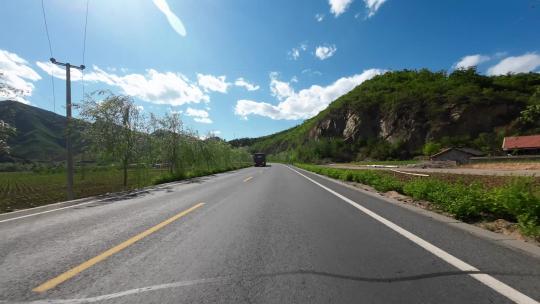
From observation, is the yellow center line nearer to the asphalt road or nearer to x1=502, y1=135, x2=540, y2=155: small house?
the asphalt road

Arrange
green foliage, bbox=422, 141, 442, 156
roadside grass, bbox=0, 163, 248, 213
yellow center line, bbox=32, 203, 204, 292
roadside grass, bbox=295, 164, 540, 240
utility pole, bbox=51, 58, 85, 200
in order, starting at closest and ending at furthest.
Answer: yellow center line, bbox=32, 203, 204, 292 → roadside grass, bbox=295, 164, 540, 240 → utility pole, bbox=51, 58, 85, 200 → roadside grass, bbox=0, 163, 248, 213 → green foliage, bbox=422, 141, 442, 156

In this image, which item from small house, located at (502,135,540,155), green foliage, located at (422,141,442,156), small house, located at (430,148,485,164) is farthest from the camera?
green foliage, located at (422,141,442,156)

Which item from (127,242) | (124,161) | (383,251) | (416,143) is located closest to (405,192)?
(383,251)

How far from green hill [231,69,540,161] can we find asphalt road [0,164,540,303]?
91.6m

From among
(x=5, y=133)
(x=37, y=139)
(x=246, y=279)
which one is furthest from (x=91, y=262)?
(x=37, y=139)

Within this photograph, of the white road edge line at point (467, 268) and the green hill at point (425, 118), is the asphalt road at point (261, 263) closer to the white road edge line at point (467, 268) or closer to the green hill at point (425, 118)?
the white road edge line at point (467, 268)

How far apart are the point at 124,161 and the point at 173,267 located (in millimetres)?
18735

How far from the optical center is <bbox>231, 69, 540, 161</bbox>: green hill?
91.4 meters

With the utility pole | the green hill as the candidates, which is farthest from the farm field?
the green hill

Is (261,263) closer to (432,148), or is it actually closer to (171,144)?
(171,144)

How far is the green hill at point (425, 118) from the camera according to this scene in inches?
3600

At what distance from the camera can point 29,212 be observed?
935 cm

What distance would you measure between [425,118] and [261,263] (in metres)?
109

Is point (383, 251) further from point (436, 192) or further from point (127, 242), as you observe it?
point (436, 192)
